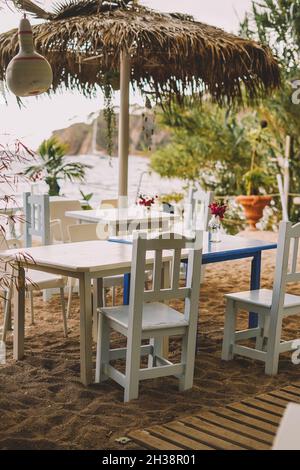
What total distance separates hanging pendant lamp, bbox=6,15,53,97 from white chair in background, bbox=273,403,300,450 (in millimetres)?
2173

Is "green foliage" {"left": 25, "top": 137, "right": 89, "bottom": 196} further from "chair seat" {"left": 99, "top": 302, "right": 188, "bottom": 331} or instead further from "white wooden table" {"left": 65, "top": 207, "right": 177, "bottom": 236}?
"chair seat" {"left": 99, "top": 302, "right": 188, "bottom": 331}

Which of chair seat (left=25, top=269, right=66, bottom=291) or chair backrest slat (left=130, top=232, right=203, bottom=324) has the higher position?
chair backrest slat (left=130, top=232, right=203, bottom=324)

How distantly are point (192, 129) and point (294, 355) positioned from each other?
7.36 m

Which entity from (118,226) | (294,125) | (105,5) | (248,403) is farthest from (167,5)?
(248,403)

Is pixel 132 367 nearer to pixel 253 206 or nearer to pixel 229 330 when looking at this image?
pixel 229 330

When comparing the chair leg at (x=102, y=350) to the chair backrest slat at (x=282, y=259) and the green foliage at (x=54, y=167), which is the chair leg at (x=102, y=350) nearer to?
the chair backrest slat at (x=282, y=259)

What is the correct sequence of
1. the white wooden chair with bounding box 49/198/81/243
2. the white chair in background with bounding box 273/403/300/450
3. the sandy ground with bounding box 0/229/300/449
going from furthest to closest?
the white wooden chair with bounding box 49/198/81/243 → the sandy ground with bounding box 0/229/300/449 → the white chair in background with bounding box 273/403/300/450

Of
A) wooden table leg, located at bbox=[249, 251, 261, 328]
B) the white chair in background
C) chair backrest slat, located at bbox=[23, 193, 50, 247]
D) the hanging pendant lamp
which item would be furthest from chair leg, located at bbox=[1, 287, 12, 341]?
the white chair in background

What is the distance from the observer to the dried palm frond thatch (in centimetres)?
543

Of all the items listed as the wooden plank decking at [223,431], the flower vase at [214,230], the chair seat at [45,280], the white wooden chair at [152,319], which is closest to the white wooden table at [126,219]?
the flower vase at [214,230]

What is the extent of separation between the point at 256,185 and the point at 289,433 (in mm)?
9032

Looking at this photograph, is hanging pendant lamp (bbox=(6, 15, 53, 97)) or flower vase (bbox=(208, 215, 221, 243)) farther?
flower vase (bbox=(208, 215, 221, 243))

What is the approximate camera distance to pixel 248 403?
120 inches

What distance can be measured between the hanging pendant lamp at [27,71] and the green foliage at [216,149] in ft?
24.7
